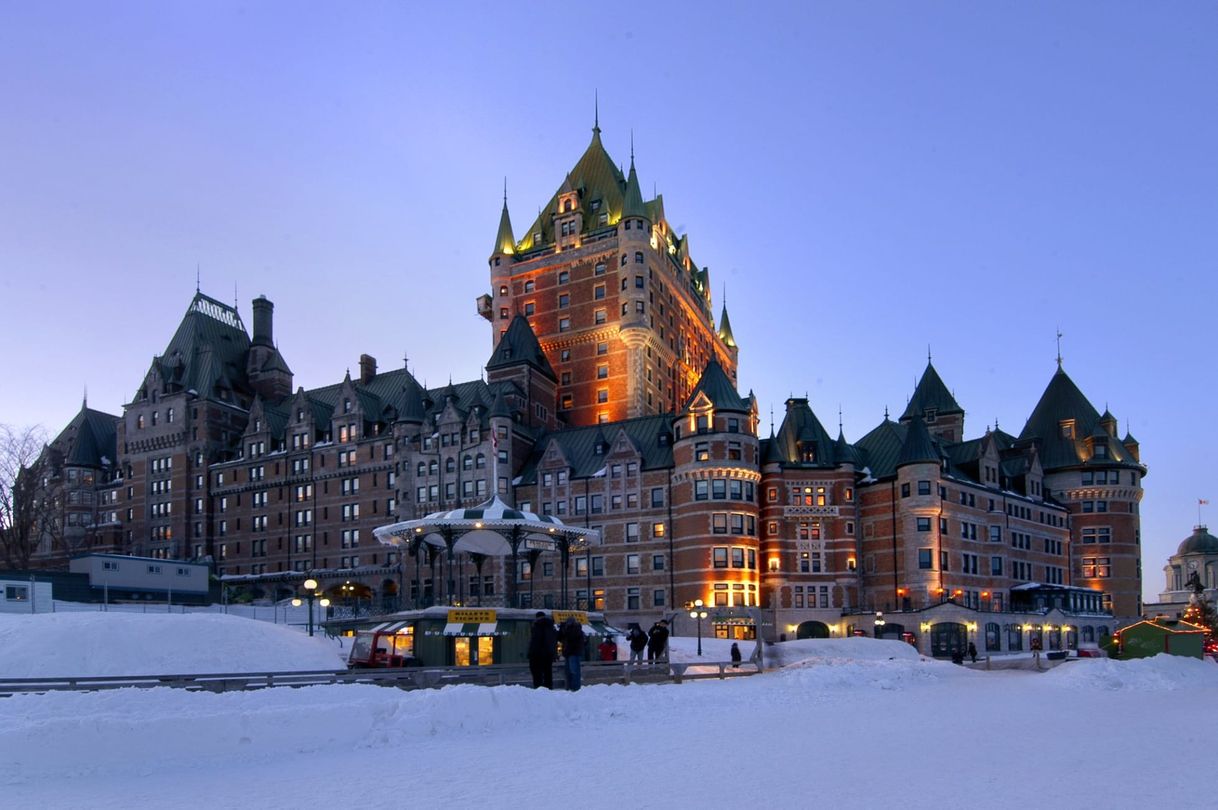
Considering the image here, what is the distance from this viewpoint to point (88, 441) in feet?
365

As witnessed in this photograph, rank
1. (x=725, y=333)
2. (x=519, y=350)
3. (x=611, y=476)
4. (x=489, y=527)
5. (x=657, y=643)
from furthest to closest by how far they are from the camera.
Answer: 1. (x=725, y=333)
2. (x=519, y=350)
3. (x=611, y=476)
4. (x=489, y=527)
5. (x=657, y=643)

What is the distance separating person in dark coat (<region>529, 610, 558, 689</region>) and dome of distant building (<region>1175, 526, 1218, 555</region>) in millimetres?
176156

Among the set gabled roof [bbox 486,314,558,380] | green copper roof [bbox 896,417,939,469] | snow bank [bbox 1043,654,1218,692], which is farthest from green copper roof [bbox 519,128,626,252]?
snow bank [bbox 1043,654,1218,692]

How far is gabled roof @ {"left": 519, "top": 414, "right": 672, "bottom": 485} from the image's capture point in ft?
265

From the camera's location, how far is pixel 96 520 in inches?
4240

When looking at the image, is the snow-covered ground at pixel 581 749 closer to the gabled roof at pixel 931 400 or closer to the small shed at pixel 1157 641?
the small shed at pixel 1157 641

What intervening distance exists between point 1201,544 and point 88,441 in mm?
166694

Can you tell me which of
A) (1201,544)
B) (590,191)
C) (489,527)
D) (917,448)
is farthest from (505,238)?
(1201,544)

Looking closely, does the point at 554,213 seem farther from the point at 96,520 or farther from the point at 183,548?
the point at 96,520

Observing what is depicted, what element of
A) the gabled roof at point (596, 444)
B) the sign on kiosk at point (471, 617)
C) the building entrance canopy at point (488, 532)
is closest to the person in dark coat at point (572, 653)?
the sign on kiosk at point (471, 617)

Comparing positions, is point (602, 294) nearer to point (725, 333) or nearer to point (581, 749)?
point (725, 333)

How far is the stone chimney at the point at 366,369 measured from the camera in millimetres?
106188

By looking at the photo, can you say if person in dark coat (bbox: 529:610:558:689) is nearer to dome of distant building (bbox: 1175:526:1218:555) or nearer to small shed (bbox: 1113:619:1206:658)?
small shed (bbox: 1113:619:1206:658)

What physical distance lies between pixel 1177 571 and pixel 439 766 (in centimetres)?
19523
